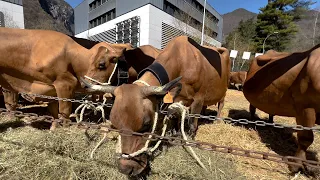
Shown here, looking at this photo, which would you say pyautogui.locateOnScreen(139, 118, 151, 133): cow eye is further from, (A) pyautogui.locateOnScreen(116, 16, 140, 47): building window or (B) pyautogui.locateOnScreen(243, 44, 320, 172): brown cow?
(A) pyautogui.locateOnScreen(116, 16, 140, 47): building window

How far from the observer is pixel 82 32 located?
43281mm

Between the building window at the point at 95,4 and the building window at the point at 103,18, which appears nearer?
the building window at the point at 103,18

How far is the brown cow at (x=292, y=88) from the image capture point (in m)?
3.30

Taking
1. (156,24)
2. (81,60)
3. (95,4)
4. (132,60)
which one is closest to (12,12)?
(156,24)

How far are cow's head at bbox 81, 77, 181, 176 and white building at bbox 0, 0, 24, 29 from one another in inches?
933

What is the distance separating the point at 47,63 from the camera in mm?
4191

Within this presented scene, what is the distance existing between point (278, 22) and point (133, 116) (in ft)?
119

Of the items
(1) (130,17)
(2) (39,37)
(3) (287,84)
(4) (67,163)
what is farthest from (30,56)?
(1) (130,17)

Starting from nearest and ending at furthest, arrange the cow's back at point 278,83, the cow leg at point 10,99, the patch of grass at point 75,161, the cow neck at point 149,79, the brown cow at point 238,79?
the patch of grass at point 75,161 < the cow neck at point 149,79 < the cow's back at point 278,83 < the cow leg at point 10,99 < the brown cow at point 238,79

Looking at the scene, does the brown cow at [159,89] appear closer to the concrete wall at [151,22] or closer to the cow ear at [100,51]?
the cow ear at [100,51]

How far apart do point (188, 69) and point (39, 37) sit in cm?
297

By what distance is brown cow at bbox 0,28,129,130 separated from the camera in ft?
13.8

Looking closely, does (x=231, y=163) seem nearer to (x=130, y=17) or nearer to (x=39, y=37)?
(x=39, y=37)

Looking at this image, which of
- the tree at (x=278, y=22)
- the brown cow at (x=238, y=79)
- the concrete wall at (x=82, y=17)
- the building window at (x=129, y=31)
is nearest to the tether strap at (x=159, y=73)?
the brown cow at (x=238, y=79)
